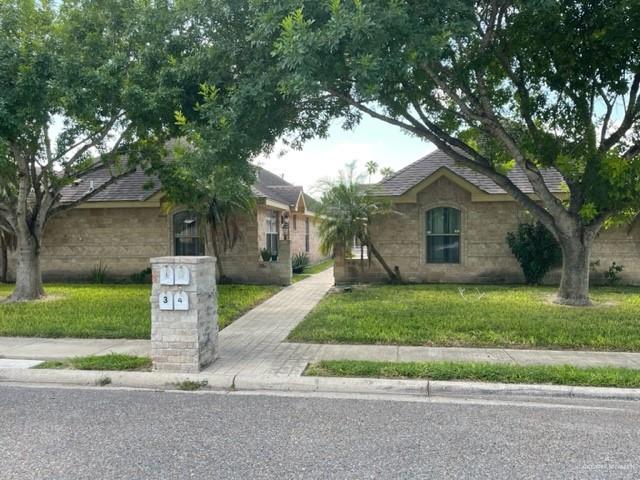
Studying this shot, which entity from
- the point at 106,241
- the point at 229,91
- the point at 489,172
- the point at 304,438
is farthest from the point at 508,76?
the point at 106,241

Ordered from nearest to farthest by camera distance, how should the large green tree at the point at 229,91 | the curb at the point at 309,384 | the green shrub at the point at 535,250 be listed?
1. the curb at the point at 309,384
2. the large green tree at the point at 229,91
3. the green shrub at the point at 535,250

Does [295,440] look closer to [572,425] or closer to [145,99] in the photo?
[572,425]

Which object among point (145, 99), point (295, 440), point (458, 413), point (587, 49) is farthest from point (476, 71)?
point (295, 440)

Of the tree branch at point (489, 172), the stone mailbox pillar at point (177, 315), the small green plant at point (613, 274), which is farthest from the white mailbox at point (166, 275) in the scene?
the small green plant at point (613, 274)

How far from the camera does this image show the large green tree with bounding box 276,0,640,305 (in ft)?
22.9

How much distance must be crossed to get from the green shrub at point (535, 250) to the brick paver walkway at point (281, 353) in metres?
8.43

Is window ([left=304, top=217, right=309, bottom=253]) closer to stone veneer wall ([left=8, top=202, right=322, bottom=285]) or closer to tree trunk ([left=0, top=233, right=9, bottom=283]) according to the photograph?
stone veneer wall ([left=8, top=202, right=322, bottom=285])

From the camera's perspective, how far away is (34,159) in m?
13.2

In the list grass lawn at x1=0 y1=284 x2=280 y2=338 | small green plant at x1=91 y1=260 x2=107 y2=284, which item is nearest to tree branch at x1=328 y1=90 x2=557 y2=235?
grass lawn at x1=0 y1=284 x2=280 y2=338

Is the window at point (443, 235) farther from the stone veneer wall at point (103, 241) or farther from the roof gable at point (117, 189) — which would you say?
the stone veneer wall at point (103, 241)

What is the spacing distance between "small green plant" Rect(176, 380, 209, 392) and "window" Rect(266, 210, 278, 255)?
519 inches

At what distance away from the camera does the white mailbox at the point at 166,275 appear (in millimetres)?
6562

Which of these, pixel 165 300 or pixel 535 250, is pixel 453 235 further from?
pixel 165 300

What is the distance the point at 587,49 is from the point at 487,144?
3888 millimetres
